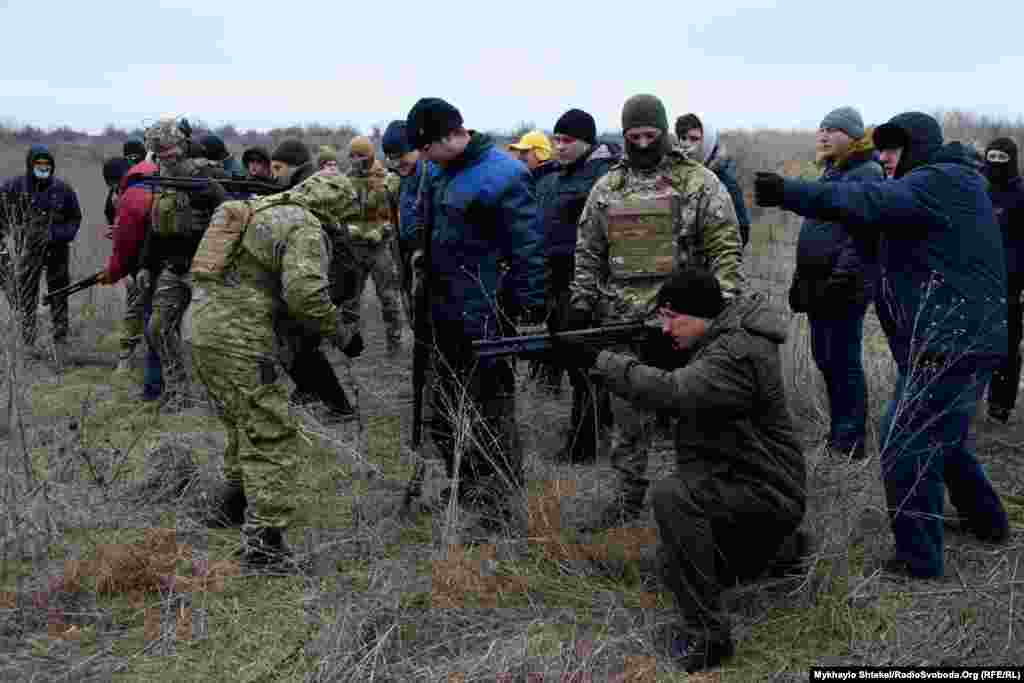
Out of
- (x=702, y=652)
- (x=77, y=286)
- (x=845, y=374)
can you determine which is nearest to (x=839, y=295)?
(x=845, y=374)

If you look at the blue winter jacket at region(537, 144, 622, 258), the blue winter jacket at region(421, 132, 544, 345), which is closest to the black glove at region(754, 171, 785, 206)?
the blue winter jacket at region(421, 132, 544, 345)

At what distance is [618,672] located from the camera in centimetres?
329

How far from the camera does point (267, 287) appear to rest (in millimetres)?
4238

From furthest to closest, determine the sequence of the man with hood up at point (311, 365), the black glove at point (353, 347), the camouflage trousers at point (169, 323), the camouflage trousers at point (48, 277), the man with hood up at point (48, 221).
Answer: the man with hood up at point (48, 221)
the camouflage trousers at point (48, 277)
the camouflage trousers at point (169, 323)
the man with hood up at point (311, 365)
the black glove at point (353, 347)

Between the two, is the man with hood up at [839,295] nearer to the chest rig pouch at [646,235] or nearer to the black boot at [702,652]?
the chest rig pouch at [646,235]

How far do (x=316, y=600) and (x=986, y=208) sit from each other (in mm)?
3080

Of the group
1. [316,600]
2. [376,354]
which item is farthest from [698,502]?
[376,354]

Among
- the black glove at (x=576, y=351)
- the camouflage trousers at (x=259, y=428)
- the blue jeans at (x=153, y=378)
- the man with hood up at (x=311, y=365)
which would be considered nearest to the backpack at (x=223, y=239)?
the camouflage trousers at (x=259, y=428)

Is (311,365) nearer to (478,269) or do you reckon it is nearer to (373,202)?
(373,202)

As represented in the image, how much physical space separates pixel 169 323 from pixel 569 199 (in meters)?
3.16

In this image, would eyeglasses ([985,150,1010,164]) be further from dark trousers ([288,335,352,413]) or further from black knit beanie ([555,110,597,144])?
dark trousers ([288,335,352,413])

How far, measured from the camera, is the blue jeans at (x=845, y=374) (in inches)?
212

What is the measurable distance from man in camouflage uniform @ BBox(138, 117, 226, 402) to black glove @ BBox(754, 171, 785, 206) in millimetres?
4183

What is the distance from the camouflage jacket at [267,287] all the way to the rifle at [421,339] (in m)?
0.55
